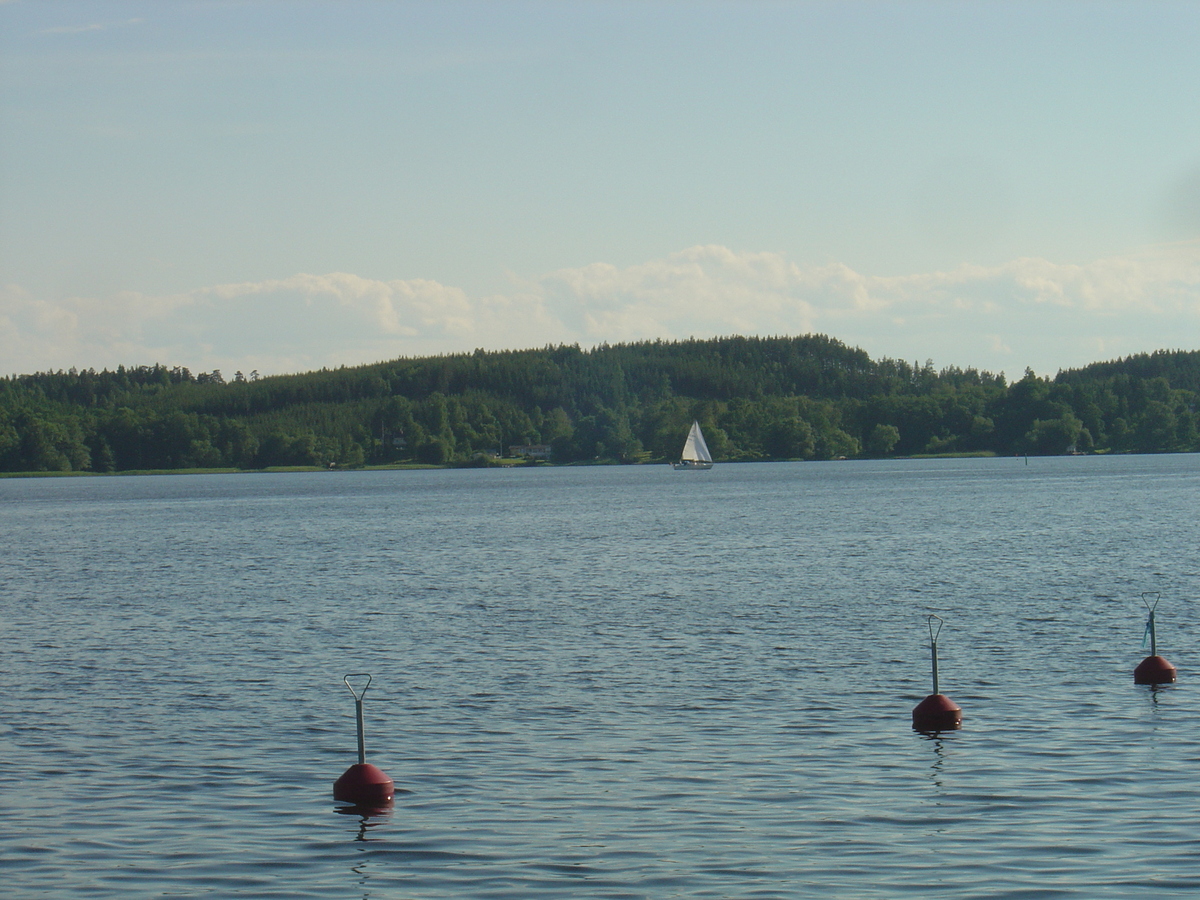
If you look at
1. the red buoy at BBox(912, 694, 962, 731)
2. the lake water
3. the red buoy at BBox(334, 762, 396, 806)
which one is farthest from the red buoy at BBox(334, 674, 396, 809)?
the red buoy at BBox(912, 694, 962, 731)

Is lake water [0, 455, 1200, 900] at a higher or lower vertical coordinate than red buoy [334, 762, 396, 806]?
lower

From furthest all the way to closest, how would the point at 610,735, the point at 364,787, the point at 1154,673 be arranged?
the point at 1154,673, the point at 610,735, the point at 364,787

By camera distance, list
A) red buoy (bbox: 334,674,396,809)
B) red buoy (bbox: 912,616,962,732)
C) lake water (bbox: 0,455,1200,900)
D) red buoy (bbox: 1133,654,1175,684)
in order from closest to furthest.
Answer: lake water (bbox: 0,455,1200,900) < red buoy (bbox: 334,674,396,809) < red buoy (bbox: 912,616,962,732) < red buoy (bbox: 1133,654,1175,684)

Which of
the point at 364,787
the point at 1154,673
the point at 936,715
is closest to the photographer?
the point at 364,787

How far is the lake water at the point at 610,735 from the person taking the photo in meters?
18.4

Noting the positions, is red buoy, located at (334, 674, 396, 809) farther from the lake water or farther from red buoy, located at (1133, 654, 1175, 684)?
red buoy, located at (1133, 654, 1175, 684)

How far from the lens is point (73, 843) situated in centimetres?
2011

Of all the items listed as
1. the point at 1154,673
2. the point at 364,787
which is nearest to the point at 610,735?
the point at 364,787

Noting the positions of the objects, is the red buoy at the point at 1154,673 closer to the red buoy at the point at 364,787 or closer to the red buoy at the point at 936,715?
the red buoy at the point at 936,715

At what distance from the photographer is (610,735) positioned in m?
27.1

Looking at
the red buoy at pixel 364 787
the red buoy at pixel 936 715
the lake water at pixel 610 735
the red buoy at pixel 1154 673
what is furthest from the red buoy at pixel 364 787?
the red buoy at pixel 1154 673

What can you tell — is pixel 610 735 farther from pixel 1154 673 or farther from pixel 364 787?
pixel 1154 673

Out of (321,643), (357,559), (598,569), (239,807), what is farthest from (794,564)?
(239,807)

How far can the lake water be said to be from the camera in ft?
60.4
